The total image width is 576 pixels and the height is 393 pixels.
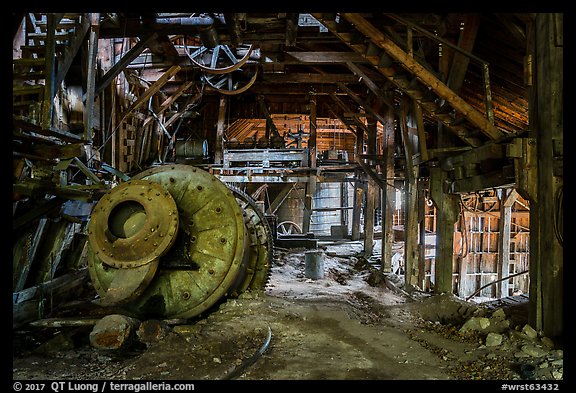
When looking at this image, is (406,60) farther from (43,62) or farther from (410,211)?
(43,62)

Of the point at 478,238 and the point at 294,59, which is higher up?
the point at 294,59

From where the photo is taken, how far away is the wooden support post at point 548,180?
14.6ft

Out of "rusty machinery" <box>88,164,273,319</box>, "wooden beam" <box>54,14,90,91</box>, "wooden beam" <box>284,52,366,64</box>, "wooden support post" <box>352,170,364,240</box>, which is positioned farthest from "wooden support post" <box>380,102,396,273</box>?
"wooden beam" <box>54,14,90,91</box>

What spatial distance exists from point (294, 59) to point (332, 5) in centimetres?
578

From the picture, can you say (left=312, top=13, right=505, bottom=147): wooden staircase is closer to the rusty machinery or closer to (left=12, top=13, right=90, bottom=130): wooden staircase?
the rusty machinery

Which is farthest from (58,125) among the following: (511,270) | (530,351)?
(511,270)

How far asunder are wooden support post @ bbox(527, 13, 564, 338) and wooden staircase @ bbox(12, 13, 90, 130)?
5844 mm

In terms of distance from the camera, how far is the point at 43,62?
18.0ft

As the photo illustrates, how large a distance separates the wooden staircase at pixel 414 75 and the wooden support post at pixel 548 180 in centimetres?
97

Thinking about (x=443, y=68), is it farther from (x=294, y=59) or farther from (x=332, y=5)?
(x=294, y=59)

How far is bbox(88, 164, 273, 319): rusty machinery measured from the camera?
477 cm

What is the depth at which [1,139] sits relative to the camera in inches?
131

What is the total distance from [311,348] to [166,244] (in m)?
2.11

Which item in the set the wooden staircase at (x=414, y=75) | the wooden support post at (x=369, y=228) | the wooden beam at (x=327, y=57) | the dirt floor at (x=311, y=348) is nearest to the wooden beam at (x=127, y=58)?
the wooden beam at (x=327, y=57)
